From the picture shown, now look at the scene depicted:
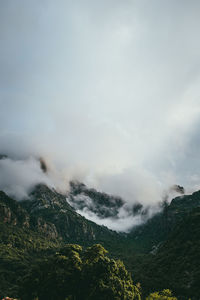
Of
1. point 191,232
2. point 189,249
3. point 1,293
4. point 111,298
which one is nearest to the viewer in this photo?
point 111,298

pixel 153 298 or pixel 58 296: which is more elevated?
pixel 58 296

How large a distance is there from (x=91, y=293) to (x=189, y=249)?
145525mm

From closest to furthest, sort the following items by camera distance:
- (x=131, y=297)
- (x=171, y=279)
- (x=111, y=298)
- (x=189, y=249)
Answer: (x=111, y=298) → (x=131, y=297) → (x=171, y=279) → (x=189, y=249)

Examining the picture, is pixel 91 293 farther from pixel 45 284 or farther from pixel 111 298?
pixel 45 284

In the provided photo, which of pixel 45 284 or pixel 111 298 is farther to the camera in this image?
pixel 45 284

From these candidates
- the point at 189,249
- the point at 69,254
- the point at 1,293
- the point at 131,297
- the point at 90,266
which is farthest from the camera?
the point at 189,249

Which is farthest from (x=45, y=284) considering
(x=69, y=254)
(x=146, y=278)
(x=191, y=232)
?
(x=191, y=232)

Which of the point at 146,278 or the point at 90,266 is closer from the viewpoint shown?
the point at 90,266

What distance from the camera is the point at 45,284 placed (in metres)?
53.1

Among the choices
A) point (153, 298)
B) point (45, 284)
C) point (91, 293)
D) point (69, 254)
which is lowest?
point (153, 298)

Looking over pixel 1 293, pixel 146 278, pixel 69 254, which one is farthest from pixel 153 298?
pixel 1 293

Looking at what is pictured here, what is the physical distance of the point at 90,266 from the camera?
184ft

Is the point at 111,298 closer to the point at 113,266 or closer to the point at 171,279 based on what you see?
the point at 113,266

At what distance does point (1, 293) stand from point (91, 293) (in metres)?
144
